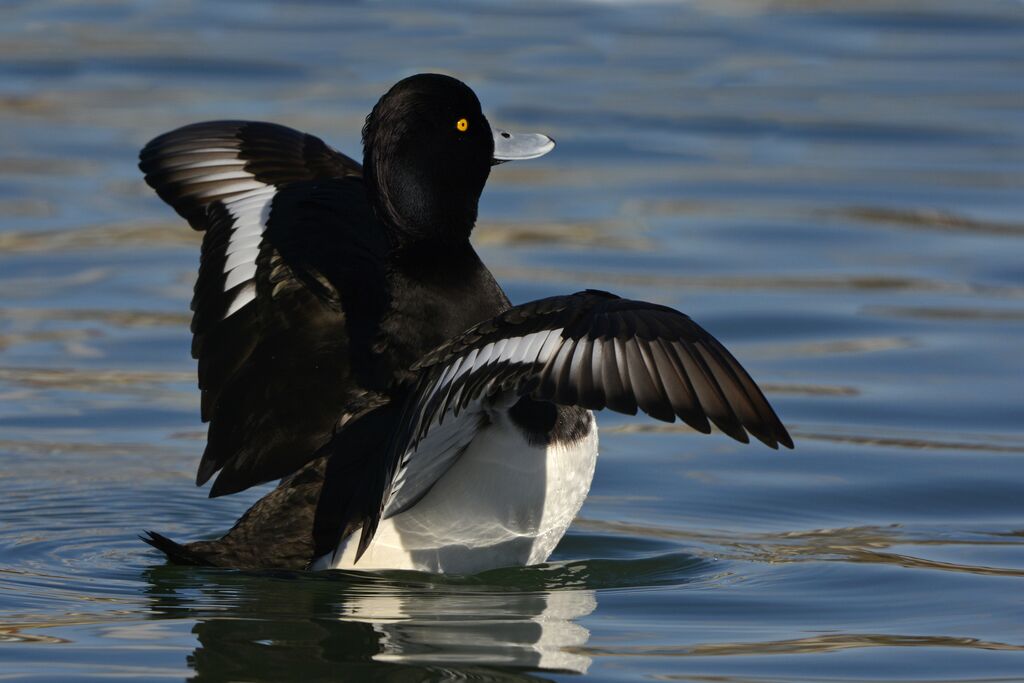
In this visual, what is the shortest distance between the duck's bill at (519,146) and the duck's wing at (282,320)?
504 mm

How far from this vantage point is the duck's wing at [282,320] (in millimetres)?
5637

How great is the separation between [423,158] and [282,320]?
78 centimetres

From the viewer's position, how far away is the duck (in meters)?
4.35

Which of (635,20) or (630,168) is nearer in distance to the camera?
(630,168)

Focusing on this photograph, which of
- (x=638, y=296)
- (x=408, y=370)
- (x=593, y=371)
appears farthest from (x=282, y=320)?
(x=638, y=296)

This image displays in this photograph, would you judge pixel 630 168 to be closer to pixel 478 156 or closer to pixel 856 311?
pixel 856 311

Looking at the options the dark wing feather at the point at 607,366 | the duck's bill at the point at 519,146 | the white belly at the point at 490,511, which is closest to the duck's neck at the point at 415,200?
the duck's bill at the point at 519,146

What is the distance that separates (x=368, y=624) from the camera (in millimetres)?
4824

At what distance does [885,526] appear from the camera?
6.27 m

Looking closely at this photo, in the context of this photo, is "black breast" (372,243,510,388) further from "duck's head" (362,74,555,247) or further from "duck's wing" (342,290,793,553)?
"duck's wing" (342,290,793,553)

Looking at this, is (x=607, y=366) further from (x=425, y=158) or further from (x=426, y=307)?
(x=425, y=158)

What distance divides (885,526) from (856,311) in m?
2.91

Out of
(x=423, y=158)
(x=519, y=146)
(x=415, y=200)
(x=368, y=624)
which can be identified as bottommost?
(x=368, y=624)

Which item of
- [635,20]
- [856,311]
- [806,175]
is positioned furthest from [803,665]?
[635,20]
